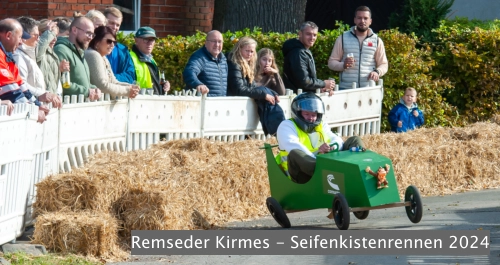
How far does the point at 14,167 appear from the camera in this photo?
364 inches

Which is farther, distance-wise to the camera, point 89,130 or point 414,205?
point 89,130

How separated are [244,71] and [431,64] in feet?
15.1

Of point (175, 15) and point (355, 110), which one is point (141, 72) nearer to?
point (355, 110)

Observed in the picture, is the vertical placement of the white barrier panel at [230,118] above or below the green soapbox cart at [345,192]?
above

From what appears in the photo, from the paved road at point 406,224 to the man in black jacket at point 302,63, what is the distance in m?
2.60

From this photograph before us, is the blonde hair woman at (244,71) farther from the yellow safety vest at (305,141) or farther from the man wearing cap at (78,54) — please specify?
the yellow safety vest at (305,141)

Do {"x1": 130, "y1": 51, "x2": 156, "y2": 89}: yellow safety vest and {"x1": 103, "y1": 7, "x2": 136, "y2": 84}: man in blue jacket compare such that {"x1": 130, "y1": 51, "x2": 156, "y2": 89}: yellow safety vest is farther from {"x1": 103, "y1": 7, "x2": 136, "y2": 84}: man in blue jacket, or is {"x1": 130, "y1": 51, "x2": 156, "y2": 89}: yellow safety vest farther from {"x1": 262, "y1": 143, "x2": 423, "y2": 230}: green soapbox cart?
{"x1": 262, "y1": 143, "x2": 423, "y2": 230}: green soapbox cart

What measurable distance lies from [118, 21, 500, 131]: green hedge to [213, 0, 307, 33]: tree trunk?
0.38 meters

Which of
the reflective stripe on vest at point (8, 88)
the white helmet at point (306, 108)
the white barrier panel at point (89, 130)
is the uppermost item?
the reflective stripe on vest at point (8, 88)

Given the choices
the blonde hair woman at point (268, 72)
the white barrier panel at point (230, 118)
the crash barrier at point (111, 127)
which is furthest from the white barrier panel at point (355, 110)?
the white barrier panel at point (230, 118)

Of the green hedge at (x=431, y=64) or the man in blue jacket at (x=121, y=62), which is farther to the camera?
the green hedge at (x=431, y=64)

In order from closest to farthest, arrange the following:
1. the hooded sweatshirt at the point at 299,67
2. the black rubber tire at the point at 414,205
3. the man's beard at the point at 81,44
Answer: the black rubber tire at the point at 414,205
the man's beard at the point at 81,44
the hooded sweatshirt at the point at 299,67

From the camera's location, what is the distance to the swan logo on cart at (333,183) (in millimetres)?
9891

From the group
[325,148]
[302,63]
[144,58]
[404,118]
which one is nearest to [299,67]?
[302,63]
